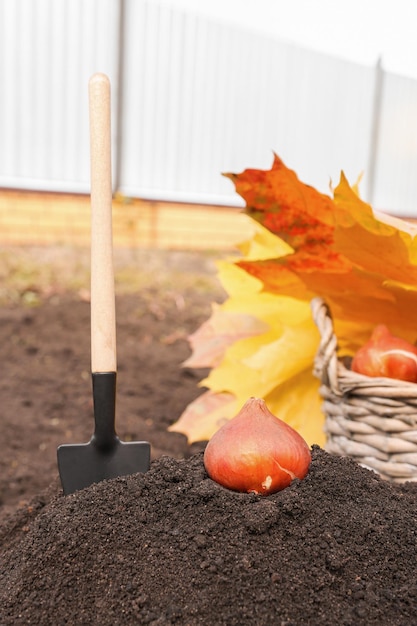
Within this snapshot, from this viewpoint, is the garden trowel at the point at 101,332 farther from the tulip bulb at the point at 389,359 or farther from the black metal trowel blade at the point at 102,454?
the tulip bulb at the point at 389,359

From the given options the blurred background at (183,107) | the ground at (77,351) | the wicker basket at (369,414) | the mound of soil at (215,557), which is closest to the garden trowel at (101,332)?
the mound of soil at (215,557)

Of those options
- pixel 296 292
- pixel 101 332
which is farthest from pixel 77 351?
pixel 101 332

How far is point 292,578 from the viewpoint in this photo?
618 millimetres

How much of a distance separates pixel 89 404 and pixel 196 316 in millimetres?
→ 1303

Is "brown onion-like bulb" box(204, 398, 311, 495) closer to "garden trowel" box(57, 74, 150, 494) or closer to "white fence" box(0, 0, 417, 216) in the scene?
"garden trowel" box(57, 74, 150, 494)

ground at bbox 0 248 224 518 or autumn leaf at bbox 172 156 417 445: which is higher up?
autumn leaf at bbox 172 156 417 445

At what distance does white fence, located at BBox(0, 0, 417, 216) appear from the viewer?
15.4ft

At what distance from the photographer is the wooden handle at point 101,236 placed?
0.86 metres

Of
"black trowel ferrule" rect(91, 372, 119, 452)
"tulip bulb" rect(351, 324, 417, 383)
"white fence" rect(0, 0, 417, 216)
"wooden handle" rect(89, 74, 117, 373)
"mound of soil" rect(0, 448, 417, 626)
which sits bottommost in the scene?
"mound of soil" rect(0, 448, 417, 626)

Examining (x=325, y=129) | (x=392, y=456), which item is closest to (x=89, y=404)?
(x=392, y=456)

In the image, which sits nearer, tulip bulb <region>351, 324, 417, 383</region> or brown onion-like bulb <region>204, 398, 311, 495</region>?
brown onion-like bulb <region>204, 398, 311, 495</region>

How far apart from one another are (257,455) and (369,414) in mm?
311

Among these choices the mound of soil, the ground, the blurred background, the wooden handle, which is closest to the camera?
the mound of soil

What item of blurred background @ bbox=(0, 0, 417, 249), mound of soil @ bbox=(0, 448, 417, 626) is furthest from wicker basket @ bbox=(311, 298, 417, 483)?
blurred background @ bbox=(0, 0, 417, 249)
